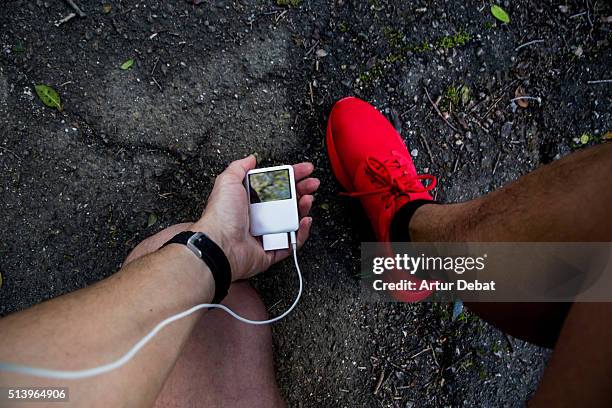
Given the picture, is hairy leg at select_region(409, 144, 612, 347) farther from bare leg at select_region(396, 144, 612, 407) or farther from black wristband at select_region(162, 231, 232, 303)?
black wristband at select_region(162, 231, 232, 303)

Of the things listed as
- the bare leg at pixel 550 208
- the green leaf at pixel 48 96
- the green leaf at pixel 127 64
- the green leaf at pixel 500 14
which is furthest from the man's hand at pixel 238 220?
the green leaf at pixel 500 14

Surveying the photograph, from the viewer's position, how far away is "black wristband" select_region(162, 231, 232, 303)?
145 centimetres

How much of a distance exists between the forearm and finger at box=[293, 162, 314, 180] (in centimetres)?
65

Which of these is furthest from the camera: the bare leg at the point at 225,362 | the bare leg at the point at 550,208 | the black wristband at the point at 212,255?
the bare leg at the point at 225,362

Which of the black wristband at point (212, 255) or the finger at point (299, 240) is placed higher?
the black wristband at point (212, 255)

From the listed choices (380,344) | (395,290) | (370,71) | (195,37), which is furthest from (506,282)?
(195,37)

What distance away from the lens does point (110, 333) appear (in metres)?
1.14

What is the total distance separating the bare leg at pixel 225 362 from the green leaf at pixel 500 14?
5.15 ft

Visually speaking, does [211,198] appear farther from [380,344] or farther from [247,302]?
[380,344]

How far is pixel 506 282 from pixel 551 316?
0.50 ft

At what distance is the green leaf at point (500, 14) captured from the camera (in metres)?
2.06

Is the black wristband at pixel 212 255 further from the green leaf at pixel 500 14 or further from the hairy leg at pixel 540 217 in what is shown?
the green leaf at pixel 500 14

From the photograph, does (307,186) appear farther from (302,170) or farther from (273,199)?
(273,199)

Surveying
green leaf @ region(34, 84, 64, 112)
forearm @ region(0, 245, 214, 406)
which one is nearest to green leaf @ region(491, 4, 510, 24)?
forearm @ region(0, 245, 214, 406)
